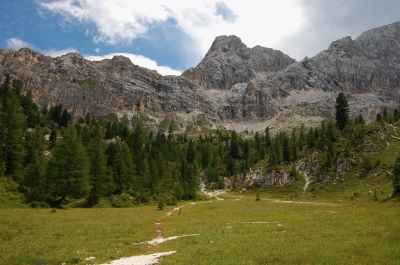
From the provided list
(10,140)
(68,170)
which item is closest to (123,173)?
(68,170)

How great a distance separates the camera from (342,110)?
435ft

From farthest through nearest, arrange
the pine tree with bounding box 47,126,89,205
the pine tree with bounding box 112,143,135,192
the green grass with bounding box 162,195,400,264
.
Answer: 1. the pine tree with bounding box 112,143,135,192
2. the pine tree with bounding box 47,126,89,205
3. the green grass with bounding box 162,195,400,264

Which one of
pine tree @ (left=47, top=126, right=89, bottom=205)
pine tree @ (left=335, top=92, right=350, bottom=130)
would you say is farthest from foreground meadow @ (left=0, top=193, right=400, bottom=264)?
pine tree @ (left=335, top=92, right=350, bottom=130)

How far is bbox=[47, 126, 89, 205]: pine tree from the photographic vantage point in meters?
54.3

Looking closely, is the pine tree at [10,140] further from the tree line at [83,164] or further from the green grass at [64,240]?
the green grass at [64,240]

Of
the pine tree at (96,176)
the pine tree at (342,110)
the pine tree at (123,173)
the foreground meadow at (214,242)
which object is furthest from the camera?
the pine tree at (342,110)

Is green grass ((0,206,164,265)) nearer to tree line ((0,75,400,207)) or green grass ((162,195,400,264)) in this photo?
green grass ((162,195,400,264))

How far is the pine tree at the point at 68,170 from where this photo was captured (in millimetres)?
54344

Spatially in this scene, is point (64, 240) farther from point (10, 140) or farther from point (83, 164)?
point (10, 140)

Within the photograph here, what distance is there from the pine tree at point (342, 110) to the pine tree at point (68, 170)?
12093 cm

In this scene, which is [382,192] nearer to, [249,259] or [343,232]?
[343,232]

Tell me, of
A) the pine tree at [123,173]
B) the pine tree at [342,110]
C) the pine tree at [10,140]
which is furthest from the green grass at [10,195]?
the pine tree at [342,110]

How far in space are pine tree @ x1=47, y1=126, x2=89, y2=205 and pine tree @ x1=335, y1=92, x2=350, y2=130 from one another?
12093cm

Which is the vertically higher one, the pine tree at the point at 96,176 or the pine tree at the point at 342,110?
the pine tree at the point at 342,110
